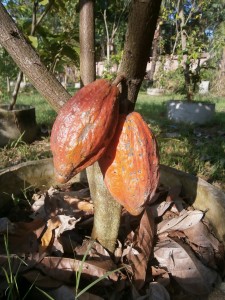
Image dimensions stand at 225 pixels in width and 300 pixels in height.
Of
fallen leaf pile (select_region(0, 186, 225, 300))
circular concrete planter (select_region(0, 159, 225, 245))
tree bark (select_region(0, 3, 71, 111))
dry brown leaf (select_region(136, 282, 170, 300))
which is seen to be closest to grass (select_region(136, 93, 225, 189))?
circular concrete planter (select_region(0, 159, 225, 245))

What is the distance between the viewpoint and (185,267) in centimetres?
111

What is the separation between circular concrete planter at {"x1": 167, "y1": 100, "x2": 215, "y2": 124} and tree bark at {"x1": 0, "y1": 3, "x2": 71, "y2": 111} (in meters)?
4.03

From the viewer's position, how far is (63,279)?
3.28 feet

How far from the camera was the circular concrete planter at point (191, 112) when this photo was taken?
4.71 metres

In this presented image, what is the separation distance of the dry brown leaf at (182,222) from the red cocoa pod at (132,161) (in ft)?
1.77

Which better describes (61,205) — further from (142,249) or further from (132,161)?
(132,161)

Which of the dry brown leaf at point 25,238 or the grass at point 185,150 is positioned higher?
the dry brown leaf at point 25,238

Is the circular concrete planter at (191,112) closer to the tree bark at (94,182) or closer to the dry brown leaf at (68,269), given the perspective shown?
the tree bark at (94,182)

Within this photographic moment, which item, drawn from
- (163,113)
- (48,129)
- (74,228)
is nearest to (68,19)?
(163,113)

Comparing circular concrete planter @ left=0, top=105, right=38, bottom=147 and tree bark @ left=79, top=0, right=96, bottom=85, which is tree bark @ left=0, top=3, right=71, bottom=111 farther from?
circular concrete planter @ left=0, top=105, right=38, bottom=147

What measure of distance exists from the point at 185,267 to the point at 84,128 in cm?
71

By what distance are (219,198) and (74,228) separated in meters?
0.63

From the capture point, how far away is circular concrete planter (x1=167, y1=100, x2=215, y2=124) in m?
4.71

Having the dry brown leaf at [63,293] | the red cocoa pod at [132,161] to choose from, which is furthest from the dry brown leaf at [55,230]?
the red cocoa pod at [132,161]
